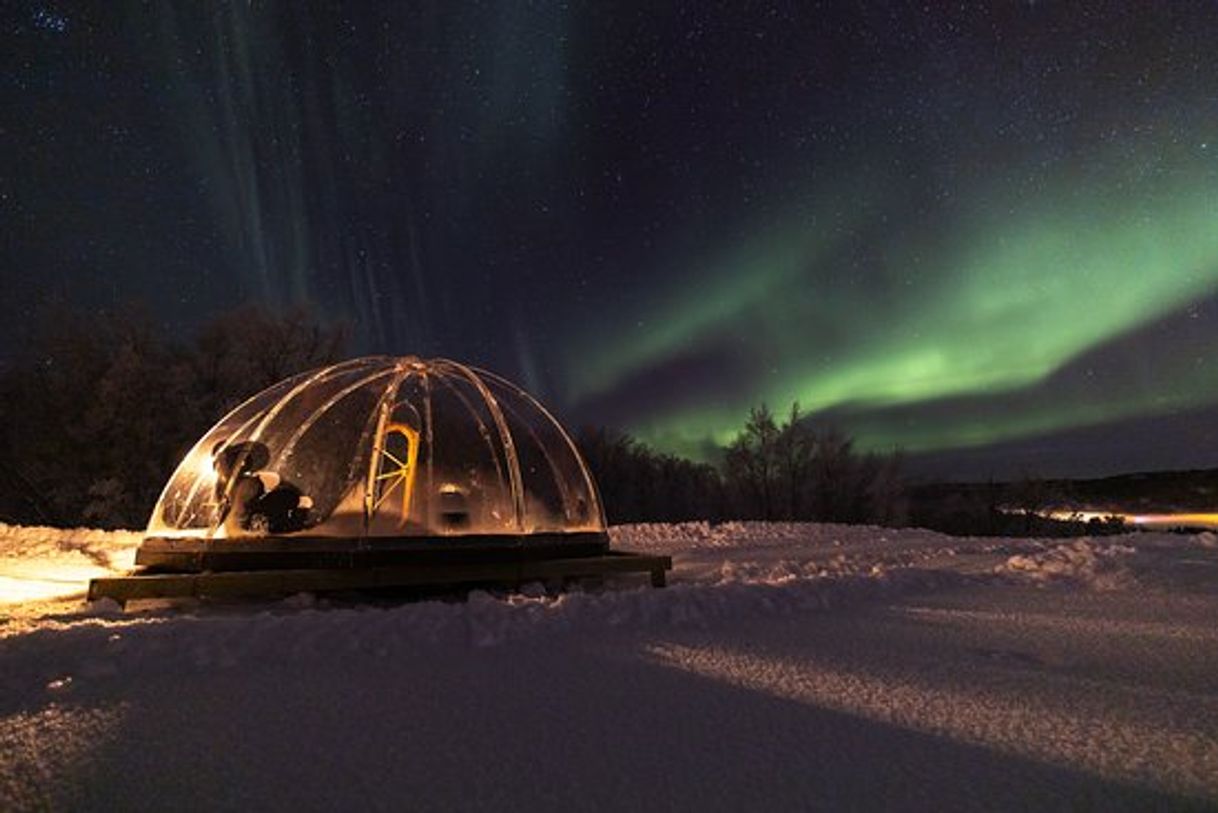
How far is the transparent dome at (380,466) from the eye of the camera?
23.7 feet

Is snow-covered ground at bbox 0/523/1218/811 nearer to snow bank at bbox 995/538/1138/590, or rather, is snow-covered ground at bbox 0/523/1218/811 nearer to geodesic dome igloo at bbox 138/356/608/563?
snow bank at bbox 995/538/1138/590

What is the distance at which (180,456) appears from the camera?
2208cm

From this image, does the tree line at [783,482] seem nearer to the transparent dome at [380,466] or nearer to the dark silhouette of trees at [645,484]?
the dark silhouette of trees at [645,484]

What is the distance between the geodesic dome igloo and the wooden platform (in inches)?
12.1

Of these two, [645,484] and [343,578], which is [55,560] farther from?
[645,484]

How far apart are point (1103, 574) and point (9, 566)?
41.3ft

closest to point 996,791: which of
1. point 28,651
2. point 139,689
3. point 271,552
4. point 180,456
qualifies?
point 139,689

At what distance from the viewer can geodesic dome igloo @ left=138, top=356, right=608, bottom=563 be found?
7.16 m

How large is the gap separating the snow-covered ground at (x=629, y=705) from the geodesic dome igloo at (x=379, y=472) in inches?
66.0

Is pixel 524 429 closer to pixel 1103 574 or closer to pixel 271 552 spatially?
pixel 271 552

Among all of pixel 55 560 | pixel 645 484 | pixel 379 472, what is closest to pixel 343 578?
pixel 379 472

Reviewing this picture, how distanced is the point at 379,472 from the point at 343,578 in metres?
1.33

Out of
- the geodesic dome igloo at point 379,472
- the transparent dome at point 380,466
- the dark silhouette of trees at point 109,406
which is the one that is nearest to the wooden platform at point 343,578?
the geodesic dome igloo at point 379,472

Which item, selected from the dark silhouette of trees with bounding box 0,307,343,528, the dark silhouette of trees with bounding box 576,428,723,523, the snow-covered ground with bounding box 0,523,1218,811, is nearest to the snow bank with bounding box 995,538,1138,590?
the snow-covered ground with bounding box 0,523,1218,811
